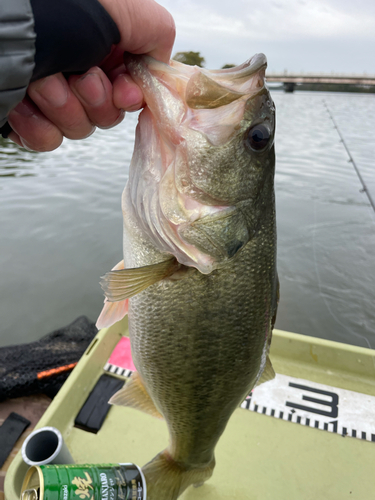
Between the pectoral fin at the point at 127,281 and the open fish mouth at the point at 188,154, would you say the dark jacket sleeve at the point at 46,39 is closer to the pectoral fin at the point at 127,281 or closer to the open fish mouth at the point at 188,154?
the open fish mouth at the point at 188,154

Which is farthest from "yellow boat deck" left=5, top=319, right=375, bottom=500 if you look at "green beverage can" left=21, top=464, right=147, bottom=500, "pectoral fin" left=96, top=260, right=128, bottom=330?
"pectoral fin" left=96, top=260, right=128, bottom=330

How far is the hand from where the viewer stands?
91 centimetres

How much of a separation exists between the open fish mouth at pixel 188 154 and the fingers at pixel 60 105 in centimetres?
19

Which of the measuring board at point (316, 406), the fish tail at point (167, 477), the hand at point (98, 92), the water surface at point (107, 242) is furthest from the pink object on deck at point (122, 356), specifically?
the hand at point (98, 92)

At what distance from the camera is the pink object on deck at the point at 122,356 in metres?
2.51

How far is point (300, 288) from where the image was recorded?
4254 mm

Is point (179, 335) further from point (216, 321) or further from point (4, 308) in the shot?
point (4, 308)

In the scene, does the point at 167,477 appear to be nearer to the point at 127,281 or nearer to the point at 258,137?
the point at 127,281

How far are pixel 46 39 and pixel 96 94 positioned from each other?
24 cm

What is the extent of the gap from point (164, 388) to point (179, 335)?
28 centimetres

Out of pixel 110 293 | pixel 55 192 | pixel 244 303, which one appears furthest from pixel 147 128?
pixel 55 192

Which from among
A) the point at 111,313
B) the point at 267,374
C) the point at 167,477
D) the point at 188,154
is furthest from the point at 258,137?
the point at 167,477

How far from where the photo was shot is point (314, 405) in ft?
7.48

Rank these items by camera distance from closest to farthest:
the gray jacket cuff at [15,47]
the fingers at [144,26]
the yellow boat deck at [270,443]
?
the gray jacket cuff at [15,47]
the fingers at [144,26]
the yellow boat deck at [270,443]
